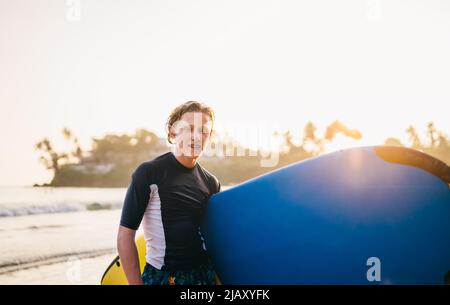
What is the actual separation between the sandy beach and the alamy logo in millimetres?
3442

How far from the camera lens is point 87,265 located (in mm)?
5379

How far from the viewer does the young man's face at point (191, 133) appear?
171cm

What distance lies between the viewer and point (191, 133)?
5.62 ft

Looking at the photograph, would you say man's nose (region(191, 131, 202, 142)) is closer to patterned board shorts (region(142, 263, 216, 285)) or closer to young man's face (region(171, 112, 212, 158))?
young man's face (region(171, 112, 212, 158))

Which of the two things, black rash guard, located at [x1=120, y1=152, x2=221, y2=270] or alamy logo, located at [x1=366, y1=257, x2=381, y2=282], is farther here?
alamy logo, located at [x1=366, y1=257, x2=381, y2=282]

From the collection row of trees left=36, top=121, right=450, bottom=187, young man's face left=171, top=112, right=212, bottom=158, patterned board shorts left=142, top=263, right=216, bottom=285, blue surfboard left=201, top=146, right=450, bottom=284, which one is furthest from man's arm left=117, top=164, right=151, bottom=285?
row of trees left=36, top=121, right=450, bottom=187

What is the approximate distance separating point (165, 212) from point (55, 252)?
18.8 feet

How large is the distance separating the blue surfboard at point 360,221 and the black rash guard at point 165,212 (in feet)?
0.73

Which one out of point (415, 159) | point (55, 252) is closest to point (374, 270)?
point (415, 159)

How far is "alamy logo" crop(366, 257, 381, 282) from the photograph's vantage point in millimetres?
1739

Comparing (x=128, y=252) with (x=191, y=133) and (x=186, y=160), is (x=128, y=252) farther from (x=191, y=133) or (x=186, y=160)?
(x=191, y=133)

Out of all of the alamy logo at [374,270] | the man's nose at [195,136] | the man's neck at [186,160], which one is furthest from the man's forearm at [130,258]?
the alamy logo at [374,270]
